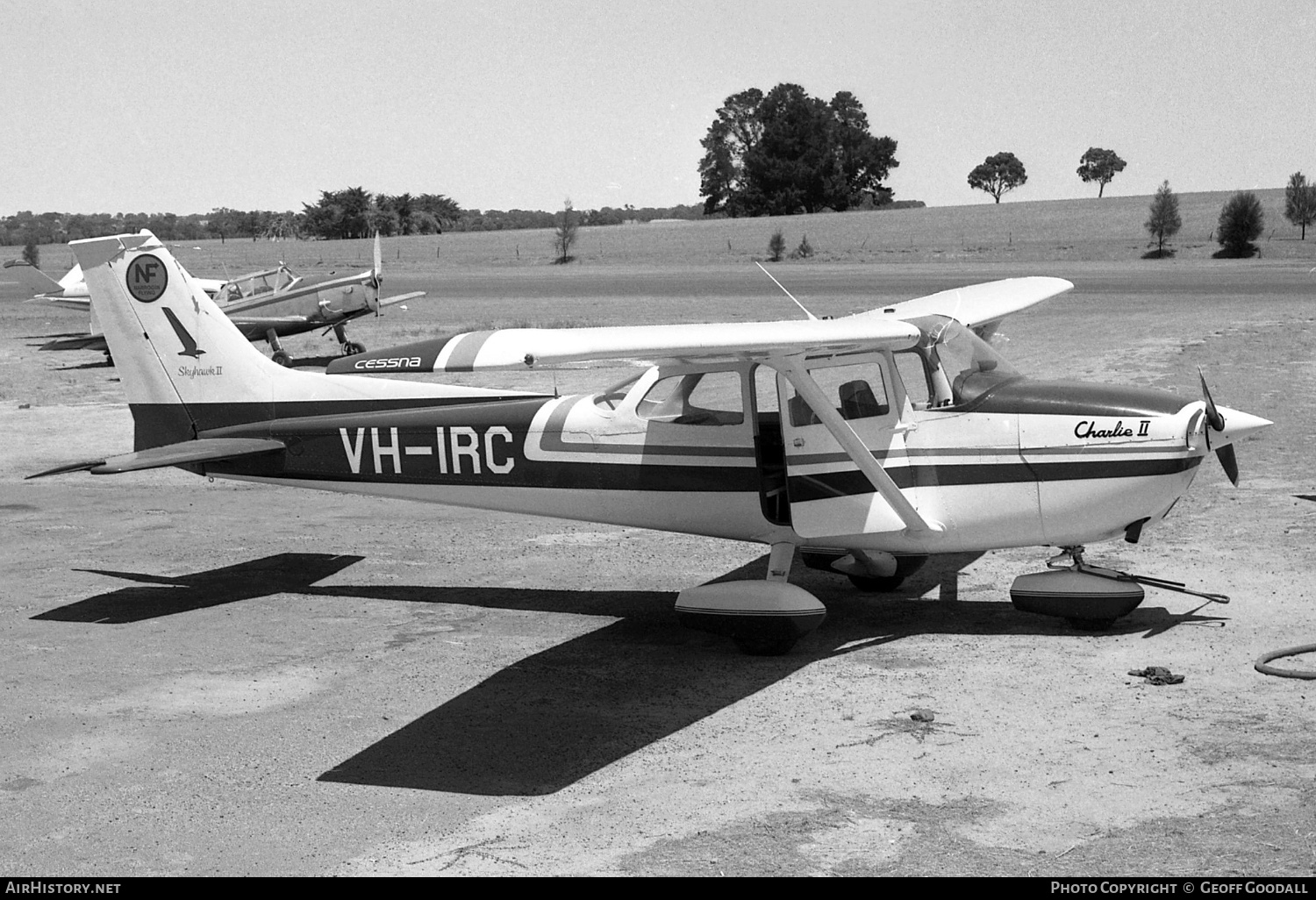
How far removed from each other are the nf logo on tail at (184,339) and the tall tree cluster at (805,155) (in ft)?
345

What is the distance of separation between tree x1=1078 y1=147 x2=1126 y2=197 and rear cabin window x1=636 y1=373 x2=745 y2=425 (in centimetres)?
13511

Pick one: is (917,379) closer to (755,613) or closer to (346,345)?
(755,613)

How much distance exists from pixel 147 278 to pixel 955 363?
639 centimetres

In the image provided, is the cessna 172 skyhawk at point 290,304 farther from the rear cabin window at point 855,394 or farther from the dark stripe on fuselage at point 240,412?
the rear cabin window at point 855,394

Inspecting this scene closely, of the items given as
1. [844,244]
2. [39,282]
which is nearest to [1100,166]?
[844,244]

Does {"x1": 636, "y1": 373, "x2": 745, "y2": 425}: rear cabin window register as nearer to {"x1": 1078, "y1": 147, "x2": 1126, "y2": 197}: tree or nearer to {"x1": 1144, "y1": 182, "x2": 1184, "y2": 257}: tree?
{"x1": 1144, "y1": 182, "x2": 1184, "y2": 257}: tree

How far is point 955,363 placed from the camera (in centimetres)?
903

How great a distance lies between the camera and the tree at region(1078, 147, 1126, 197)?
134 meters

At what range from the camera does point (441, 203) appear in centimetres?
13650

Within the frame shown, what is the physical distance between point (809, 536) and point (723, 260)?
72.9 m

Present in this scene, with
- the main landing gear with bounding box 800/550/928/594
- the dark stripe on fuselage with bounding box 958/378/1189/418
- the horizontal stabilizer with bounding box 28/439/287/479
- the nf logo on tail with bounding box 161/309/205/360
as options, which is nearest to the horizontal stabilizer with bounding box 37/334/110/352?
the nf logo on tail with bounding box 161/309/205/360

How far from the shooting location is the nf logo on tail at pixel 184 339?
10.8m
